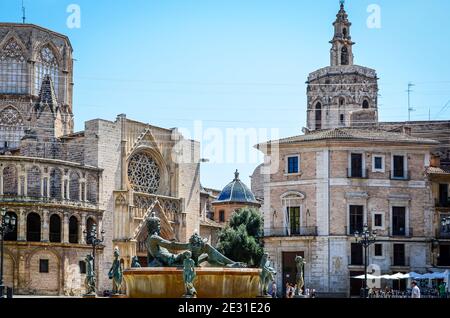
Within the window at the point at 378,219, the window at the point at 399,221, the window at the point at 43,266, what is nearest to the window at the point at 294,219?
the window at the point at 378,219

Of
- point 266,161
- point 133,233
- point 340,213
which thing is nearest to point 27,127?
point 133,233

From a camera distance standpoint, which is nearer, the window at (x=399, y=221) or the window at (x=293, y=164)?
the window at (x=399, y=221)

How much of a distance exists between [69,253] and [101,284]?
365cm

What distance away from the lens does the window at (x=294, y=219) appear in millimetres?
46938

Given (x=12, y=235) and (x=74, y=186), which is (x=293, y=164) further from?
(x=12, y=235)

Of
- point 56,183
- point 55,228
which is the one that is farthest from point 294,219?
point 56,183

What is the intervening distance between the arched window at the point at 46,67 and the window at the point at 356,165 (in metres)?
27.6

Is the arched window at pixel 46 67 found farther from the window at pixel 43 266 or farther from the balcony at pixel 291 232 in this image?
the balcony at pixel 291 232

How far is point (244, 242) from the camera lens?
56.2 m

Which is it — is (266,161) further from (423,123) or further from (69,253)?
(423,123)

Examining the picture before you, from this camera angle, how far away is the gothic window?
58969mm

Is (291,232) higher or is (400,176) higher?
(400,176)

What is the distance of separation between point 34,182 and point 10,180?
148cm

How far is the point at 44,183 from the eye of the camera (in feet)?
165
